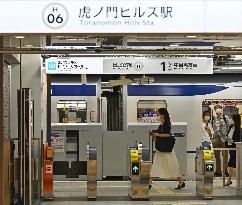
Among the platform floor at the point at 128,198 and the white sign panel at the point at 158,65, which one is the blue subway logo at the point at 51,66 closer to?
the white sign panel at the point at 158,65

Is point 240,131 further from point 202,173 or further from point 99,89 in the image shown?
point 99,89

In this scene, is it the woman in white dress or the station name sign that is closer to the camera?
the woman in white dress

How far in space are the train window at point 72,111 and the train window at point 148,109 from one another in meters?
1.52

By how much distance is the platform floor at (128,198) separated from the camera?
13.2 meters

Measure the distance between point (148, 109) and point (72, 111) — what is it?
2.12 m

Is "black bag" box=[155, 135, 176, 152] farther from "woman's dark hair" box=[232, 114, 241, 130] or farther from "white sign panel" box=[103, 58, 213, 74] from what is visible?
"woman's dark hair" box=[232, 114, 241, 130]

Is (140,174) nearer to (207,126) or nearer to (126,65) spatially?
(126,65)

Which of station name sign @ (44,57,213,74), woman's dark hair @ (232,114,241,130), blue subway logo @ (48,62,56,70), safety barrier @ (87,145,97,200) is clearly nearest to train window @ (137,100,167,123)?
woman's dark hair @ (232,114,241,130)

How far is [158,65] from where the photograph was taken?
14.7m

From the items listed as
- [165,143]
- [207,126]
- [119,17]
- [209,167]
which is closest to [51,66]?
[165,143]

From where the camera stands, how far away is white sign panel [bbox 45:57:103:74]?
1459 centimetres

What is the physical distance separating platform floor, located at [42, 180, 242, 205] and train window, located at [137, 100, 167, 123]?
85.4 inches

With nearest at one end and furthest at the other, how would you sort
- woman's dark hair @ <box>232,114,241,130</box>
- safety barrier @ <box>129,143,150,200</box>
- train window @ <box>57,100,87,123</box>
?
safety barrier @ <box>129,143,150,200</box> < woman's dark hair @ <box>232,114,241,130</box> < train window @ <box>57,100,87,123</box>

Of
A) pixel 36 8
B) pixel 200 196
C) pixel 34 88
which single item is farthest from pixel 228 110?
pixel 36 8
